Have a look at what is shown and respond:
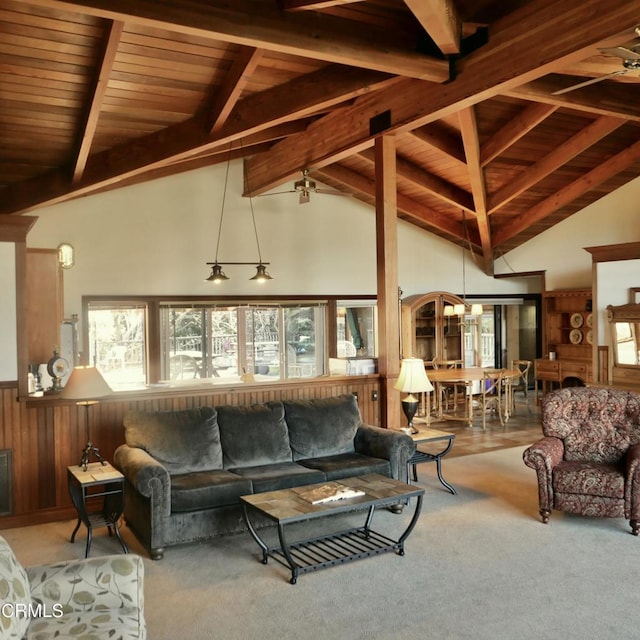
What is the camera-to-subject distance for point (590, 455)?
4980 millimetres

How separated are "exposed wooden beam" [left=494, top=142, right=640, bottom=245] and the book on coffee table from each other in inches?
252

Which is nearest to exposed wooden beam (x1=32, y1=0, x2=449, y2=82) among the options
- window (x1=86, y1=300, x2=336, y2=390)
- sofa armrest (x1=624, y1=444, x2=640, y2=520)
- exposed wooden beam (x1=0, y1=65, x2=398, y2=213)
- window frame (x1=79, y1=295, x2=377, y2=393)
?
exposed wooden beam (x1=0, y1=65, x2=398, y2=213)

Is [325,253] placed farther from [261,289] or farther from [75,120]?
[75,120]

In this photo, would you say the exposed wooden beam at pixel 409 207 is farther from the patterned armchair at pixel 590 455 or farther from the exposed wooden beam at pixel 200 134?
the patterned armchair at pixel 590 455

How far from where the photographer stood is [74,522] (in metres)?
5.01

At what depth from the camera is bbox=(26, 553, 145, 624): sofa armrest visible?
2.56 m

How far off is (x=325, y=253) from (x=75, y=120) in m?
4.80

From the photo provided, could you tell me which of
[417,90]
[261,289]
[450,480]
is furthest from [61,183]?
[450,480]

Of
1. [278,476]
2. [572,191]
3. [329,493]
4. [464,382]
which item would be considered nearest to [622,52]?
[329,493]

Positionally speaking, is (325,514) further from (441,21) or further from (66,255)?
(66,255)

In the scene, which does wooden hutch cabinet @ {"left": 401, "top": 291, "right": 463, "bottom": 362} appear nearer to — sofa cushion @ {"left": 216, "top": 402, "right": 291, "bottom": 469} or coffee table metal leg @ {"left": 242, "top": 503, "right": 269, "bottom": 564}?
sofa cushion @ {"left": 216, "top": 402, "right": 291, "bottom": 469}

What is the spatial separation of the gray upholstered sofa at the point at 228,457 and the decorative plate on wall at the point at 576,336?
5839 millimetres

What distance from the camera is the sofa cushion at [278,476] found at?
4551mm

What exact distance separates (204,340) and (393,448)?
4640 millimetres
